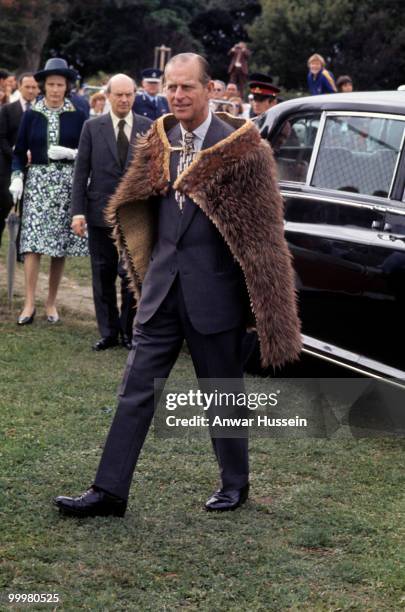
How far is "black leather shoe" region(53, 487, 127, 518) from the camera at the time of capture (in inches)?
196

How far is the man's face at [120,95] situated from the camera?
8.41 metres

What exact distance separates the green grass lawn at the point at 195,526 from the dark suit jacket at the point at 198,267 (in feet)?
3.00

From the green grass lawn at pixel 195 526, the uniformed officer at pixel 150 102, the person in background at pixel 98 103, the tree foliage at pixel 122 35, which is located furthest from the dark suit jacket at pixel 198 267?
the tree foliage at pixel 122 35

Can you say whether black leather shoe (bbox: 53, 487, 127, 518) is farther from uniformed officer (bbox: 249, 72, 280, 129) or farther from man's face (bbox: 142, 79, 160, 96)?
man's face (bbox: 142, 79, 160, 96)

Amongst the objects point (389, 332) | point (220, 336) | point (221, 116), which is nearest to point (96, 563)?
point (220, 336)

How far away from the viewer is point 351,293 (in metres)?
6.54

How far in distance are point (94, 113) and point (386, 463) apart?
536 inches

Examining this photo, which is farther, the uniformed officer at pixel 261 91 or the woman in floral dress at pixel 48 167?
the uniformed officer at pixel 261 91

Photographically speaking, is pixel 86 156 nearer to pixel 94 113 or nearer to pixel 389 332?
pixel 389 332

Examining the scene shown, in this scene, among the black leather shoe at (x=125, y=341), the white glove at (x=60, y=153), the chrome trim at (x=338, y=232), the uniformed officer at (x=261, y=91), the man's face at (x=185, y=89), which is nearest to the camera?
the man's face at (x=185, y=89)

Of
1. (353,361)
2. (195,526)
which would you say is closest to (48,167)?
(353,361)

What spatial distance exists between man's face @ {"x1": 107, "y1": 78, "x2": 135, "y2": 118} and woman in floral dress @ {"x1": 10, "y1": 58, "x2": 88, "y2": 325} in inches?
31.5

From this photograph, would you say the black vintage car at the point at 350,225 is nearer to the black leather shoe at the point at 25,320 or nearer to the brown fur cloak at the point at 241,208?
the brown fur cloak at the point at 241,208

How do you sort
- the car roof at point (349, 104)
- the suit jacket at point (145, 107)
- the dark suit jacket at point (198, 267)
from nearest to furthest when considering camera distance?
1. the dark suit jacket at point (198, 267)
2. the car roof at point (349, 104)
3. the suit jacket at point (145, 107)
